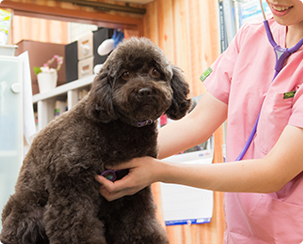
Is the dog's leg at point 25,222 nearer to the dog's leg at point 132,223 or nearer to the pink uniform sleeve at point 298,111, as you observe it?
the dog's leg at point 132,223

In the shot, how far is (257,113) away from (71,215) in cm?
70

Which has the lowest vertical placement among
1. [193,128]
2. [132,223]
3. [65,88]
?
[132,223]

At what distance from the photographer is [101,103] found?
1.00 meters

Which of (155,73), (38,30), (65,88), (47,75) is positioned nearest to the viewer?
(155,73)

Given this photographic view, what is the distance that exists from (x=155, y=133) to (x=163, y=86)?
170 mm

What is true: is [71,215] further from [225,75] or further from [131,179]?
[225,75]

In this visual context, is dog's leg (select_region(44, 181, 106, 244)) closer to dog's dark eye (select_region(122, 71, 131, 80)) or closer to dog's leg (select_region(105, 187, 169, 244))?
dog's leg (select_region(105, 187, 169, 244))

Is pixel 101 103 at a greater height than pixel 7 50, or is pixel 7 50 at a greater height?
pixel 7 50

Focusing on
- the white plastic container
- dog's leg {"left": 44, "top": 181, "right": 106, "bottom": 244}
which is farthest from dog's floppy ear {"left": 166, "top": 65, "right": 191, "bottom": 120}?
the white plastic container

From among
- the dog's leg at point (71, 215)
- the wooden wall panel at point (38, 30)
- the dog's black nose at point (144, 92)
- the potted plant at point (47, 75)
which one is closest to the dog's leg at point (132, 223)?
the dog's leg at point (71, 215)

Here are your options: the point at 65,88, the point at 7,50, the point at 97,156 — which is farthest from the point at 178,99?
the point at 65,88

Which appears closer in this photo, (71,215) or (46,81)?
(71,215)

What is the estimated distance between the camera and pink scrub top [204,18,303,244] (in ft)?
3.33

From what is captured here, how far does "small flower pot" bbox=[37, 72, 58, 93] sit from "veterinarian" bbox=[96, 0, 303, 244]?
3242 millimetres
